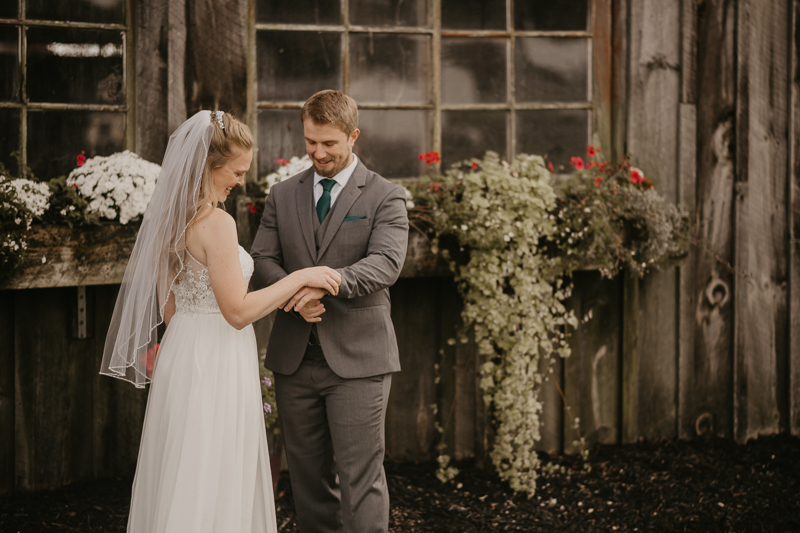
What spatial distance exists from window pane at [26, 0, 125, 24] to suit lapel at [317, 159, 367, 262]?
195 cm

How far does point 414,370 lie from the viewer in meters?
4.32

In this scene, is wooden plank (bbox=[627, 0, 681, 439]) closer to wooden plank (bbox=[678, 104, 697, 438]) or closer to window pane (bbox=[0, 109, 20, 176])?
wooden plank (bbox=[678, 104, 697, 438])

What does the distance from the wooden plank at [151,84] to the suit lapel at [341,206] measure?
148cm

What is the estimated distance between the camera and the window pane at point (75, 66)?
3.82m

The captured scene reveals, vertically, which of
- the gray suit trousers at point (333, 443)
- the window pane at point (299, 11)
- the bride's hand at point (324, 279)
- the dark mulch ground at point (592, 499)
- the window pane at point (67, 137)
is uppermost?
the window pane at point (299, 11)

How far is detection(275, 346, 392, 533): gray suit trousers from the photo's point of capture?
112 inches

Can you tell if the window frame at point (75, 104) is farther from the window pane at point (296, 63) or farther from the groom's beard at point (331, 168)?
the groom's beard at point (331, 168)

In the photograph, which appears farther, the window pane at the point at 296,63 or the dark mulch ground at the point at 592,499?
the window pane at the point at 296,63

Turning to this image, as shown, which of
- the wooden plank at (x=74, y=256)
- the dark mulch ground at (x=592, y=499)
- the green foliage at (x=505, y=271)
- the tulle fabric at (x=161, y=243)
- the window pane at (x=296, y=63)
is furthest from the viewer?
the window pane at (x=296, y=63)

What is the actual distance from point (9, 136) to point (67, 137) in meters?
0.28

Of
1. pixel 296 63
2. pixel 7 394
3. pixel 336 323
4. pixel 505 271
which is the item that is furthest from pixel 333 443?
pixel 296 63

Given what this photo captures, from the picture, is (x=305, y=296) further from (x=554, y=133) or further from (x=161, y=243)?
(x=554, y=133)

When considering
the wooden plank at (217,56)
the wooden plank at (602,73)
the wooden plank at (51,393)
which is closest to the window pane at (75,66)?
the wooden plank at (217,56)

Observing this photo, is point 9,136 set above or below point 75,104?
below
